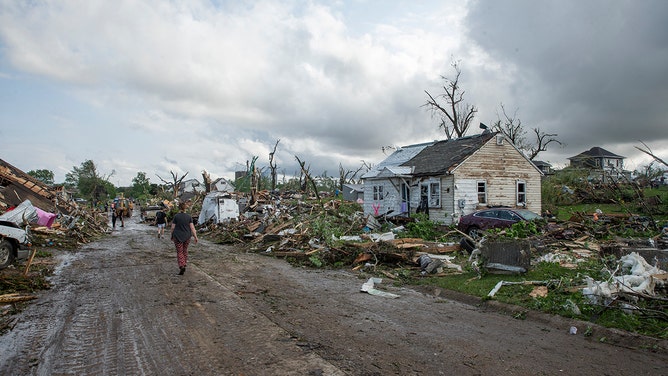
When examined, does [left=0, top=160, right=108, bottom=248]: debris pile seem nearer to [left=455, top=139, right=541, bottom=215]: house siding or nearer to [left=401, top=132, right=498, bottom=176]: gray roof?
[left=401, top=132, right=498, bottom=176]: gray roof

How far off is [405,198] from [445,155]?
3.59m

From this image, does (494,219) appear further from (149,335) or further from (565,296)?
(149,335)

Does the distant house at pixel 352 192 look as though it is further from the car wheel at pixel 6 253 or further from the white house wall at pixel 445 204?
the car wheel at pixel 6 253

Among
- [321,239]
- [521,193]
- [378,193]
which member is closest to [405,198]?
[378,193]

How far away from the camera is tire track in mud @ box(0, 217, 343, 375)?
4.55 meters

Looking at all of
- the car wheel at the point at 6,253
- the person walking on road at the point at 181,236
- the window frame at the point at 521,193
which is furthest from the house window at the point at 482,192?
the car wheel at the point at 6,253

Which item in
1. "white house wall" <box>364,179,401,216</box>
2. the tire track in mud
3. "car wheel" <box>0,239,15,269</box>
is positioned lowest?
the tire track in mud

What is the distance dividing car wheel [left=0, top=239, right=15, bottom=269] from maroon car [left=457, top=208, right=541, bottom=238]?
616 inches

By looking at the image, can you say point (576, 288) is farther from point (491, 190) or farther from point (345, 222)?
point (491, 190)

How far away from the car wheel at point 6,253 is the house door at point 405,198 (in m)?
19.5

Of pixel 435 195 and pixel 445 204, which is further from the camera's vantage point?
pixel 435 195

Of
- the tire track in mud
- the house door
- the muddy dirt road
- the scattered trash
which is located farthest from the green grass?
the house door

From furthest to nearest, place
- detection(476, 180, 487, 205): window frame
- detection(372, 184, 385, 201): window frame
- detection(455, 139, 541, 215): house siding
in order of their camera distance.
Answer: detection(372, 184, 385, 201): window frame → detection(476, 180, 487, 205): window frame → detection(455, 139, 541, 215): house siding

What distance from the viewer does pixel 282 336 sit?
562cm
